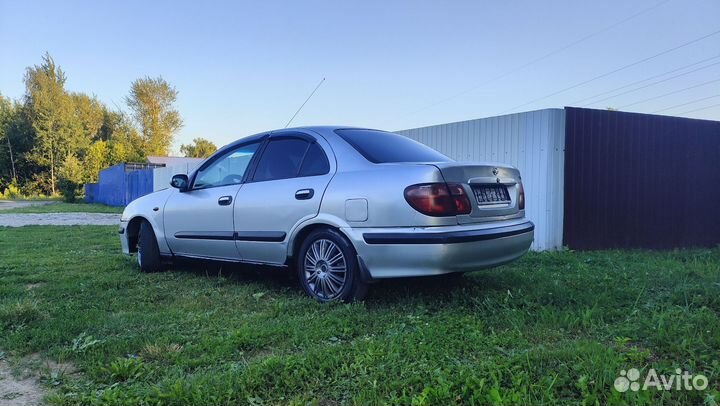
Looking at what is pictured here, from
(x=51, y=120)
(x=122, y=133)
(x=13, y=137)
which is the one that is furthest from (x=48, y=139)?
(x=122, y=133)

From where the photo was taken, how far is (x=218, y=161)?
4.69 m

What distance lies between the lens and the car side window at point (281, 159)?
3967mm

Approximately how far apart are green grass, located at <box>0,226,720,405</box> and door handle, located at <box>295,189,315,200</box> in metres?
0.81

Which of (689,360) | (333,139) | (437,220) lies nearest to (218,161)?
(333,139)

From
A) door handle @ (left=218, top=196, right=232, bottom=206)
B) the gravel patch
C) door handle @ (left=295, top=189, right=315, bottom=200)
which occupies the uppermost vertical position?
door handle @ (left=295, top=189, right=315, bottom=200)

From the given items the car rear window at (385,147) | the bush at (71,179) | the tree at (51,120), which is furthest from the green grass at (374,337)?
the tree at (51,120)

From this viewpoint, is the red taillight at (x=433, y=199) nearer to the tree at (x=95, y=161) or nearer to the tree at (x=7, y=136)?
the tree at (x=95, y=161)

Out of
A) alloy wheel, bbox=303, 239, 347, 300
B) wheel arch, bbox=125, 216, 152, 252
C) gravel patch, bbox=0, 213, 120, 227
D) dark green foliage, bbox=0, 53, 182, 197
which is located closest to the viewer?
alloy wheel, bbox=303, 239, 347, 300

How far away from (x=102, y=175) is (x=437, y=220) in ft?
99.5

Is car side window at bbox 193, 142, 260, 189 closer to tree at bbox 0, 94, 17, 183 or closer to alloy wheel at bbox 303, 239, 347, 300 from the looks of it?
alloy wheel at bbox 303, 239, 347, 300

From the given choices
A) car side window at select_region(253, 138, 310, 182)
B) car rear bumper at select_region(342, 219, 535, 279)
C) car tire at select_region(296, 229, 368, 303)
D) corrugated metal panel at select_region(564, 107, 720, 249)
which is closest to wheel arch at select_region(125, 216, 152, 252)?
car side window at select_region(253, 138, 310, 182)

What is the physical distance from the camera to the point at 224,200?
14.1 ft

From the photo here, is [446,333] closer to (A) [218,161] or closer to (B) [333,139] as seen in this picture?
(B) [333,139]

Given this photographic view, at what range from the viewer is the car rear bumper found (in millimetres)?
3020
